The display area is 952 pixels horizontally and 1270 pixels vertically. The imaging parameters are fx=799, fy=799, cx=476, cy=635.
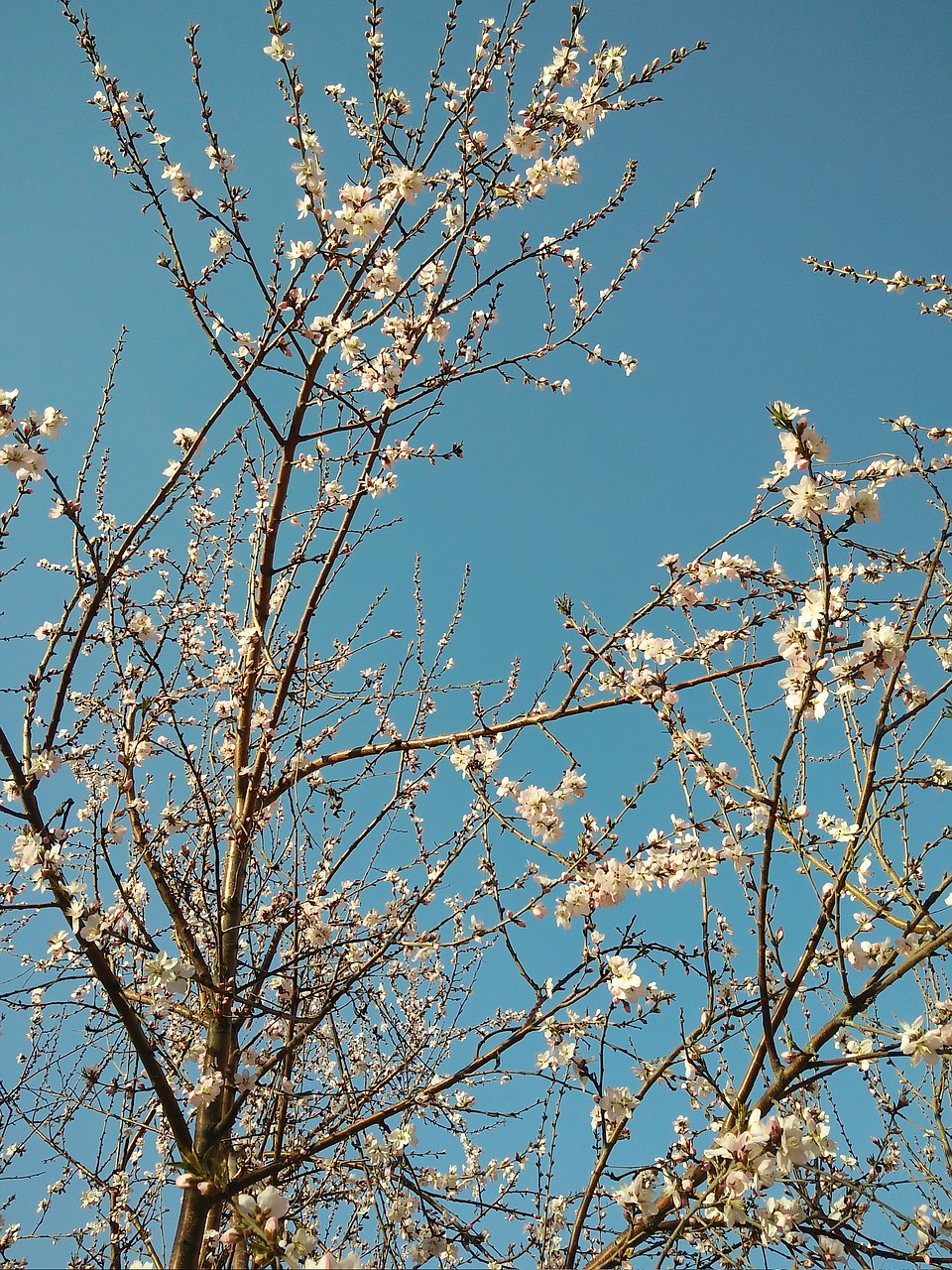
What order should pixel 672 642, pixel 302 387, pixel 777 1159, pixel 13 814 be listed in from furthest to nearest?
pixel 302 387
pixel 672 642
pixel 13 814
pixel 777 1159

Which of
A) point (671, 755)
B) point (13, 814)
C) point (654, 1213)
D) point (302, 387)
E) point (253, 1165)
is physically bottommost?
point (654, 1213)

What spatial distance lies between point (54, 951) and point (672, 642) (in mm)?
2798

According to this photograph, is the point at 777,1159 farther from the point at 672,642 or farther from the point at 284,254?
the point at 284,254

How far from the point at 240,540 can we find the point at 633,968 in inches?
140

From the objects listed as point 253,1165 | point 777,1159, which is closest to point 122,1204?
point 253,1165

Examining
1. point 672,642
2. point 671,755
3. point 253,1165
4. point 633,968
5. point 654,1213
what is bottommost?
point 654,1213

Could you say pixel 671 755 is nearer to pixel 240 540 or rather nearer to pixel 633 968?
pixel 633 968

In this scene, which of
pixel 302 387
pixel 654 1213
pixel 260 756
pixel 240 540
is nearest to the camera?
pixel 654 1213

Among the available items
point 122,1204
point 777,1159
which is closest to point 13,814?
point 122,1204

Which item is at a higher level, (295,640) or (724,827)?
(295,640)

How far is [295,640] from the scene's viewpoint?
13.4 ft

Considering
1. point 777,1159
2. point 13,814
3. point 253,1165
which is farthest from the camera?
point 253,1165

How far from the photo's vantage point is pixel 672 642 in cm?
361

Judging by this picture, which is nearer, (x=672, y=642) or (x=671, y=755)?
(x=671, y=755)
